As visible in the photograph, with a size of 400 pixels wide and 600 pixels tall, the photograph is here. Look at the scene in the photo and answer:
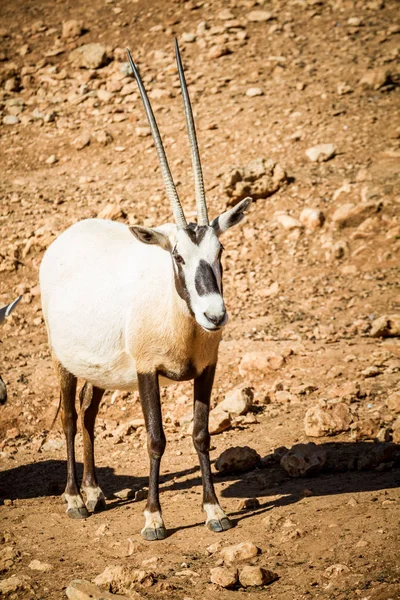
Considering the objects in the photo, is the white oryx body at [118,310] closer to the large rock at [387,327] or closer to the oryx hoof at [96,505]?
the oryx hoof at [96,505]

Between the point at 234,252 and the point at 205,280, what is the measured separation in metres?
6.85

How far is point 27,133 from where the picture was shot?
16578 millimetres

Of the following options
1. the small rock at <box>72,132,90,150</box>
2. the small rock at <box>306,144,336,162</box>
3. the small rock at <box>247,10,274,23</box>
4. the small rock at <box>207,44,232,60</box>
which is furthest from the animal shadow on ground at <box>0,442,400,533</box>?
the small rock at <box>247,10,274,23</box>

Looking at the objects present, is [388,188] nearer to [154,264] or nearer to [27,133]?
[154,264]

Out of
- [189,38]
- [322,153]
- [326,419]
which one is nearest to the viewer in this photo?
[326,419]

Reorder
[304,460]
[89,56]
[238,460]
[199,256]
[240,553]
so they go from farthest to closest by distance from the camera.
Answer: [89,56]
[238,460]
[304,460]
[199,256]
[240,553]

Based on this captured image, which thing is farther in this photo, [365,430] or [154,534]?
[365,430]

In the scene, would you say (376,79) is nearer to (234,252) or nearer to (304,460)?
(234,252)

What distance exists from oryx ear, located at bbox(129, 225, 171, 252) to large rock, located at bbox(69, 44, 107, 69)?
43.6 feet

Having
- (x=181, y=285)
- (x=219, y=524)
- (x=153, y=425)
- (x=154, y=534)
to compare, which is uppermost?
(x=181, y=285)

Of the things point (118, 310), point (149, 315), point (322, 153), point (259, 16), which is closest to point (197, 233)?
point (149, 315)

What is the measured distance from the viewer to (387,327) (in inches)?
361

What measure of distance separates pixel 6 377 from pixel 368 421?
16.5ft

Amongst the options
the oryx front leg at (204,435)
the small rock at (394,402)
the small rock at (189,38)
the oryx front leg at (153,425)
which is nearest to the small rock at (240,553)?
the oryx front leg at (204,435)
